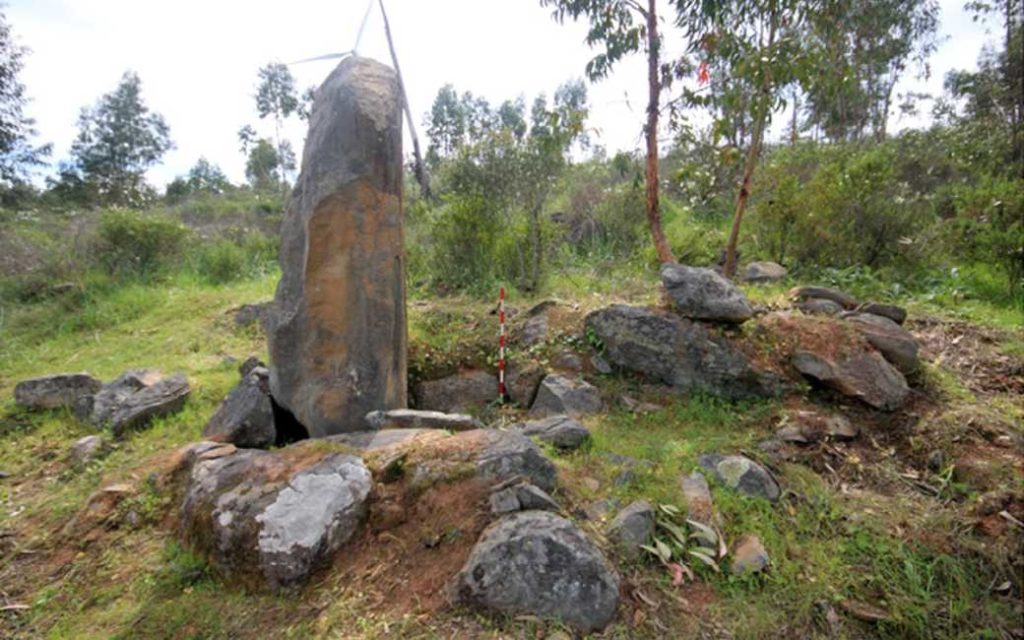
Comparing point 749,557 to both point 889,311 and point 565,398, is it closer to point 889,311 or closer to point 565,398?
point 565,398

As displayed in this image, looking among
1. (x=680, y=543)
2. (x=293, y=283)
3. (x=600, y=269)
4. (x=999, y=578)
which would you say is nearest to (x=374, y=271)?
(x=293, y=283)

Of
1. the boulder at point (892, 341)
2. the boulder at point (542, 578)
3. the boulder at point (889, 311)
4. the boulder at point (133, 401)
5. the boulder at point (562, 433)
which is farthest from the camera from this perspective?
the boulder at point (889, 311)

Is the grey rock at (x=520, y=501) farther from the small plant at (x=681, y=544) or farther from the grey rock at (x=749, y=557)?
the grey rock at (x=749, y=557)

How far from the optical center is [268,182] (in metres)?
28.2

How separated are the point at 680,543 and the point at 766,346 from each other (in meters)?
2.33

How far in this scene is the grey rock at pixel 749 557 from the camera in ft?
8.43

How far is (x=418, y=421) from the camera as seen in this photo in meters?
3.72

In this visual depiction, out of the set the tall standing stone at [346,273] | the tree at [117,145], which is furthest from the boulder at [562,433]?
the tree at [117,145]

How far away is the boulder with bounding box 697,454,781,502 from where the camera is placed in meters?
3.07

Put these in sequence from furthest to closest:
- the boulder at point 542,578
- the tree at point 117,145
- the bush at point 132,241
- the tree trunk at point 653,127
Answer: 1. the tree at point 117,145
2. the bush at point 132,241
3. the tree trunk at point 653,127
4. the boulder at point 542,578

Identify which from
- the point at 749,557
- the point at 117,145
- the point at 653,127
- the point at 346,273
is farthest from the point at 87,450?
the point at 117,145

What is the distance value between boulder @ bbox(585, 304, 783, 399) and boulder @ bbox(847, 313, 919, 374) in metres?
0.82

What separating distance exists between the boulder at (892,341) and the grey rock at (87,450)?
5.99 m

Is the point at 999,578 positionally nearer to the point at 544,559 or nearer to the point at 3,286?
the point at 544,559
